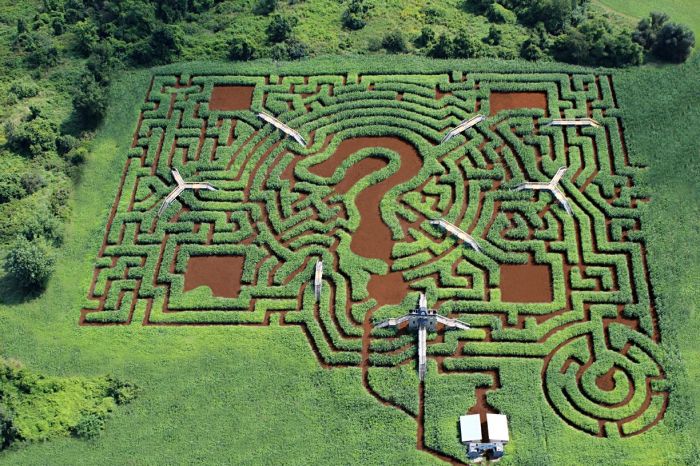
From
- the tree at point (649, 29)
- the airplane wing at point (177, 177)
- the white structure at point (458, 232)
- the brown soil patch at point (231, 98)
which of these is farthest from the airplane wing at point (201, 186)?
the tree at point (649, 29)

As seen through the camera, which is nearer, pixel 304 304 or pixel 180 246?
pixel 304 304

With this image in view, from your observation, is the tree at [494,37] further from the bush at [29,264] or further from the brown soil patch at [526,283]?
the bush at [29,264]

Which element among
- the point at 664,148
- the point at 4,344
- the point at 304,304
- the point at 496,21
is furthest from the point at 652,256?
the point at 4,344

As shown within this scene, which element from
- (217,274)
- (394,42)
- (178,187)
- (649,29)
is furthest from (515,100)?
(217,274)

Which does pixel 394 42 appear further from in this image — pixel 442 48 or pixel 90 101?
pixel 90 101

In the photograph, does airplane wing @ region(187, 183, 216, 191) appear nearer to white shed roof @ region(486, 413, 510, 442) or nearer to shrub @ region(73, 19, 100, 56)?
shrub @ region(73, 19, 100, 56)

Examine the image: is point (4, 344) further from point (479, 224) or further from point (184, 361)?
point (479, 224)
